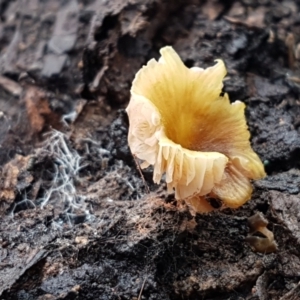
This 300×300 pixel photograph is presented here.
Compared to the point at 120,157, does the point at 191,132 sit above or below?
above

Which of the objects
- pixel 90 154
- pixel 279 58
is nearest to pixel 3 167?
pixel 90 154

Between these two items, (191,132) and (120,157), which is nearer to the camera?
(191,132)

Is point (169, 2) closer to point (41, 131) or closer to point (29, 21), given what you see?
point (29, 21)
